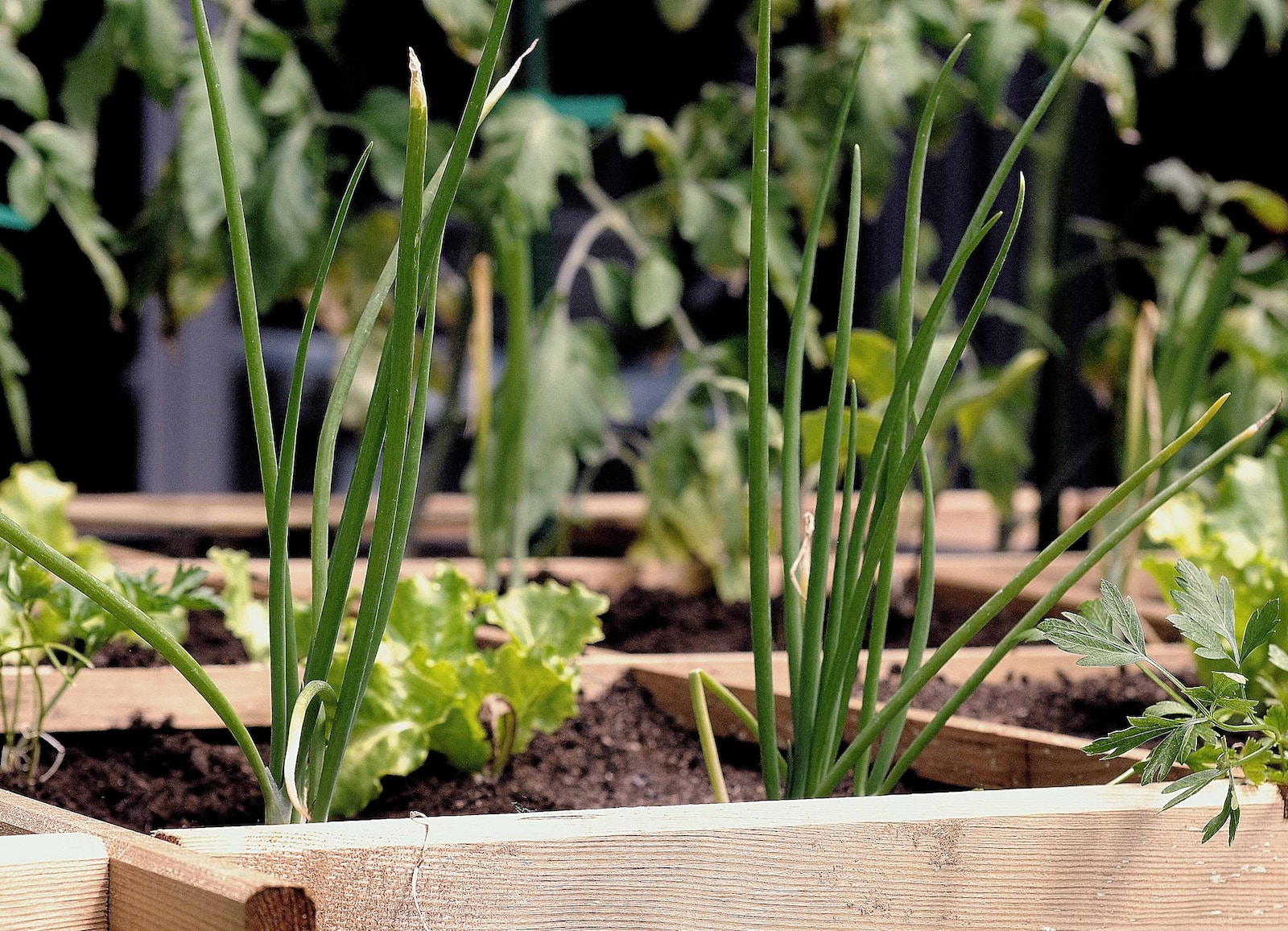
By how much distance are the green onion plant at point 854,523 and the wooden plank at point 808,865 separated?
0.24 feet

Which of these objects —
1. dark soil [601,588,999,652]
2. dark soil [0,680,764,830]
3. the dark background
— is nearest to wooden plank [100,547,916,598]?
dark soil [601,588,999,652]

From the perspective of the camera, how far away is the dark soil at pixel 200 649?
1.08 meters

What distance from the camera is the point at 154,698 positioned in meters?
0.95

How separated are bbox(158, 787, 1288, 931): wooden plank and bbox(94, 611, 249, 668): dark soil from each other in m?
0.58

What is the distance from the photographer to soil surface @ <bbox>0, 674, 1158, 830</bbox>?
80cm

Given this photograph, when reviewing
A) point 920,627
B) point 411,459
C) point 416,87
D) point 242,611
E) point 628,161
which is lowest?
point 242,611

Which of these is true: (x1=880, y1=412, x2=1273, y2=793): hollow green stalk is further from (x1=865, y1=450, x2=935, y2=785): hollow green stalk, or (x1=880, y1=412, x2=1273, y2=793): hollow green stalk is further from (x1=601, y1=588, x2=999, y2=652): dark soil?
(x1=601, y1=588, x2=999, y2=652): dark soil

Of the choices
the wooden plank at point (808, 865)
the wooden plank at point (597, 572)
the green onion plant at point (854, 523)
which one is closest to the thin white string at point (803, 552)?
the green onion plant at point (854, 523)

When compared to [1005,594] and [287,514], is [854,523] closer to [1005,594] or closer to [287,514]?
[1005,594]

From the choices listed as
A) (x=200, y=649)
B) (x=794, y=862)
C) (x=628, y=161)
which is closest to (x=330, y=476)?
(x=794, y=862)

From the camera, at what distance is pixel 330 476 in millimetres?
599

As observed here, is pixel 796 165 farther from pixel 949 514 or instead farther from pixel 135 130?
pixel 135 130

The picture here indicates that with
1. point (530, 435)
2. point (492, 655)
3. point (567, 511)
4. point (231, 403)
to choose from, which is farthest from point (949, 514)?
point (492, 655)

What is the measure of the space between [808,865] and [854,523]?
0.66 feet
